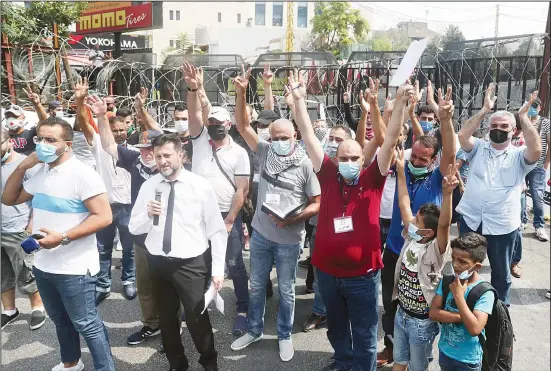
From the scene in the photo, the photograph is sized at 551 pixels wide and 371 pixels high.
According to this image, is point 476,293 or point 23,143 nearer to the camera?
point 476,293

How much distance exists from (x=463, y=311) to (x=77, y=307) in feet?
7.30

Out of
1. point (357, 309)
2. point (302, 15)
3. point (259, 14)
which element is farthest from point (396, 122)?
point (302, 15)

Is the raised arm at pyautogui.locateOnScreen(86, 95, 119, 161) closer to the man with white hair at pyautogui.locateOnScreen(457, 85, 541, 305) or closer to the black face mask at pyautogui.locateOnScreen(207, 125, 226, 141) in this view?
the black face mask at pyautogui.locateOnScreen(207, 125, 226, 141)

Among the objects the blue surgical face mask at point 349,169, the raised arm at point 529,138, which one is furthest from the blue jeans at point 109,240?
the raised arm at point 529,138

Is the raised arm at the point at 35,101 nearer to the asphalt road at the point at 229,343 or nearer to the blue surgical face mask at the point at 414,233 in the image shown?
the asphalt road at the point at 229,343

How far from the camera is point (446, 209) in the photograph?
2.62 meters

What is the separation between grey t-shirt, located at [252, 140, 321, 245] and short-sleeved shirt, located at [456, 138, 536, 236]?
53.1 inches

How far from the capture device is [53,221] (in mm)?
2881

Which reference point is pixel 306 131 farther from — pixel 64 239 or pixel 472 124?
pixel 64 239

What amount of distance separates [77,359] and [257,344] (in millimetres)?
1311

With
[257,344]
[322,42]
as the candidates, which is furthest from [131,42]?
[257,344]

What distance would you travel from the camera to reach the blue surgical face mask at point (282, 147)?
11.1 feet

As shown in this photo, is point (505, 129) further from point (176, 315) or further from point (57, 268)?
point (57, 268)

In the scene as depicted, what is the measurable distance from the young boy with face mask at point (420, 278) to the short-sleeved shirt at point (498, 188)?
114 cm
